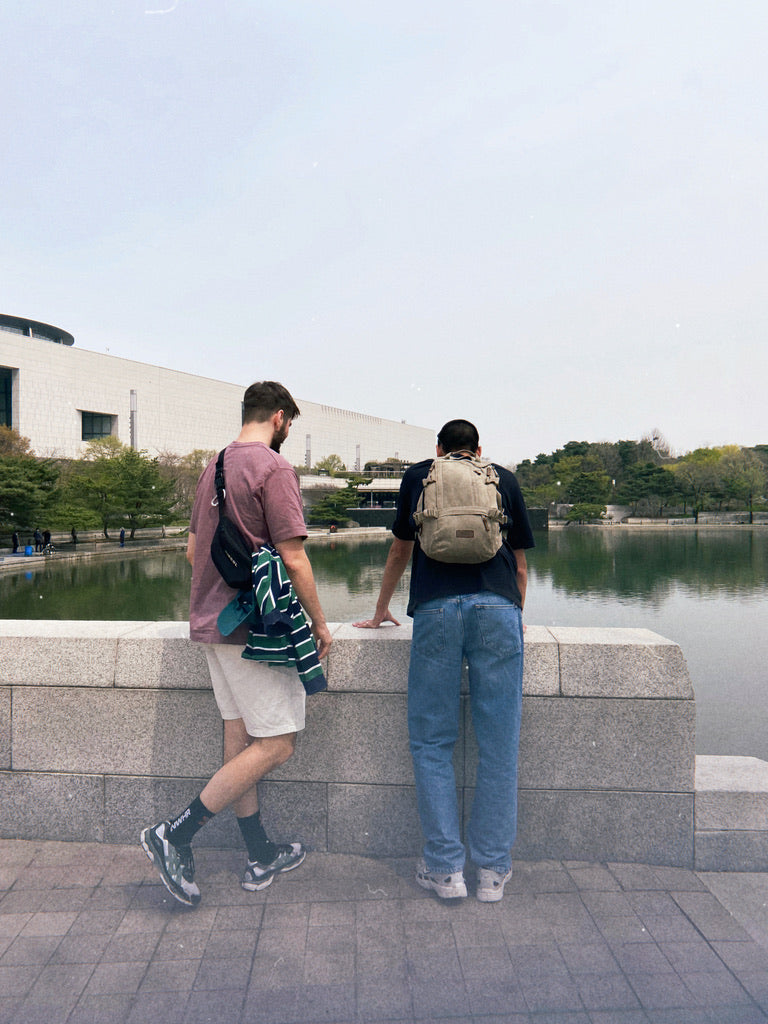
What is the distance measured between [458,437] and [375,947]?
1.79 metres

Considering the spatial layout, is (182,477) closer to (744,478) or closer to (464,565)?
(464,565)

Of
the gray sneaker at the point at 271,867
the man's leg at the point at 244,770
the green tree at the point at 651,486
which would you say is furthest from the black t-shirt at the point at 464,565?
the green tree at the point at 651,486

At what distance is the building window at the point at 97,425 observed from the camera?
Answer: 7312 centimetres

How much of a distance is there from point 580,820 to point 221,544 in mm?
1862

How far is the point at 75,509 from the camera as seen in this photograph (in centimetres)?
4088

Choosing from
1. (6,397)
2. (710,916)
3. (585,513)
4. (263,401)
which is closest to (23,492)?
(263,401)

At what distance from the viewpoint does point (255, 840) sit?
274 cm

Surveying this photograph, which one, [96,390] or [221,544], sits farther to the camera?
[96,390]

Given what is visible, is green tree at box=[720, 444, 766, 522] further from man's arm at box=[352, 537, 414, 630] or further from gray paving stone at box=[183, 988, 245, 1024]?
gray paving stone at box=[183, 988, 245, 1024]

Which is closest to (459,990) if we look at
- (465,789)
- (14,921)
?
(465,789)

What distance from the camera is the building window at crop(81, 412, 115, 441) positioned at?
7312 centimetres

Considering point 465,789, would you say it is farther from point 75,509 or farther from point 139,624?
point 75,509

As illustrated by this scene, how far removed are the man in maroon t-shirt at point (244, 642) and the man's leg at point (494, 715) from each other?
57 cm

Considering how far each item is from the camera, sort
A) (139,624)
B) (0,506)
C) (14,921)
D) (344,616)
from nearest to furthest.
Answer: (14,921)
(139,624)
(344,616)
(0,506)
